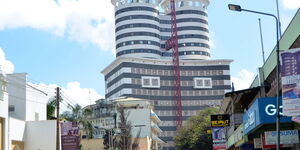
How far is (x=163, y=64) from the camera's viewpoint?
151m

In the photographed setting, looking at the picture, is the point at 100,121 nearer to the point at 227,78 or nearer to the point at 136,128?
the point at 136,128

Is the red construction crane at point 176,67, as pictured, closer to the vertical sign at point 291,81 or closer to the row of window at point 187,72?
the row of window at point 187,72

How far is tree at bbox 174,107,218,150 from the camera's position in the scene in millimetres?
89875

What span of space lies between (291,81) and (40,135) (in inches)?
1386

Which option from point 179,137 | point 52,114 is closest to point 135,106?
point 179,137

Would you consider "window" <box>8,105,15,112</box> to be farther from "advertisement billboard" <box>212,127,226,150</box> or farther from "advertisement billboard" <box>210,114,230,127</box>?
"advertisement billboard" <box>212,127,226,150</box>

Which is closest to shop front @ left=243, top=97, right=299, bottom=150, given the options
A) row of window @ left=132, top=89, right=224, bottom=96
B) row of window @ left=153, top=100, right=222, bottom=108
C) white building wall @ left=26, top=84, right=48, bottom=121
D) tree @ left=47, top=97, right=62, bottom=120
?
white building wall @ left=26, top=84, right=48, bottom=121

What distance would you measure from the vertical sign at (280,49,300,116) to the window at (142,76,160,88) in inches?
5104

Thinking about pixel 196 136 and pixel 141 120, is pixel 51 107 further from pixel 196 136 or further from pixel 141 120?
pixel 141 120

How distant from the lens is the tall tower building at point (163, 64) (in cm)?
14612

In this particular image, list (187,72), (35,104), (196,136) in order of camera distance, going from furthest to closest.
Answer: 1. (187,72)
2. (196,136)
3. (35,104)

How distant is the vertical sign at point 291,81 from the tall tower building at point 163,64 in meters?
126

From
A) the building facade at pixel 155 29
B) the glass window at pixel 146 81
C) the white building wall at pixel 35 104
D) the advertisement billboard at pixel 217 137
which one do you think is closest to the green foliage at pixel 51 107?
the white building wall at pixel 35 104

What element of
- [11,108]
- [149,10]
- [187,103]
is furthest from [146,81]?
[11,108]
